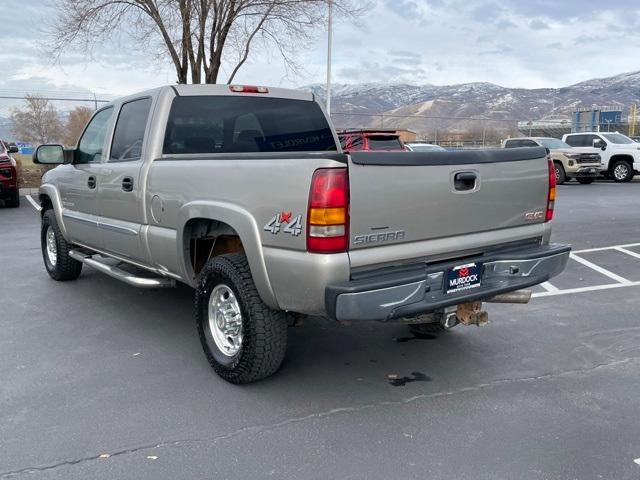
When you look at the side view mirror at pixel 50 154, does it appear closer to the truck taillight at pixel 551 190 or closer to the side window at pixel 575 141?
the truck taillight at pixel 551 190

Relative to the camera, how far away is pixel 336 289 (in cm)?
302

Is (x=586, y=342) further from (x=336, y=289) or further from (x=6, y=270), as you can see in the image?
(x=6, y=270)

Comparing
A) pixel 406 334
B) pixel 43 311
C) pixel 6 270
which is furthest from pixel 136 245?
→ pixel 6 270

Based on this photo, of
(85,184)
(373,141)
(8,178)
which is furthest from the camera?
(373,141)

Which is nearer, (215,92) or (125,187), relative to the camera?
(125,187)

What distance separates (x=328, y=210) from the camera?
9.91ft

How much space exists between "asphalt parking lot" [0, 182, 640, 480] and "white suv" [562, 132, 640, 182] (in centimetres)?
1647

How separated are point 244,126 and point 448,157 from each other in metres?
2.10

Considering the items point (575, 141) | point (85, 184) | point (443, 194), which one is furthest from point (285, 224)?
point (575, 141)

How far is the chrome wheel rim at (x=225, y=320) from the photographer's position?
3.83 metres

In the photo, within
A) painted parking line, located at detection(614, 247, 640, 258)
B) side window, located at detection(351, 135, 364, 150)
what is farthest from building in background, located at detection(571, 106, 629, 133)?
painted parking line, located at detection(614, 247, 640, 258)

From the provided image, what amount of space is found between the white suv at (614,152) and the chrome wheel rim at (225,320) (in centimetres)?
1900

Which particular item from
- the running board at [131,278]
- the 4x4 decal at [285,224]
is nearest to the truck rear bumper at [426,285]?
the 4x4 decal at [285,224]

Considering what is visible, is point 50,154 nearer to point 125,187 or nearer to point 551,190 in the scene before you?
point 125,187
